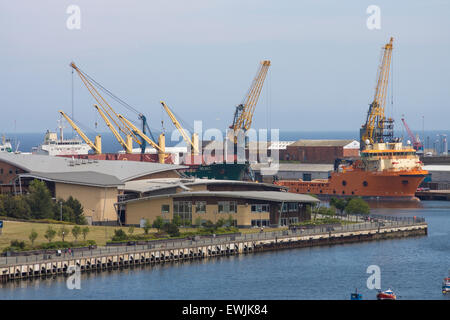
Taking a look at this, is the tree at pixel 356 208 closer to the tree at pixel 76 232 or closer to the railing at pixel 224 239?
the railing at pixel 224 239

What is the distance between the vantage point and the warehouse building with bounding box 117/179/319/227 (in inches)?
3300

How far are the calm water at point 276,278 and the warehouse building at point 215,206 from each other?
24.2 feet

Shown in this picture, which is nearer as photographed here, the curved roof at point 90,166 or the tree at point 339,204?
the curved roof at point 90,166

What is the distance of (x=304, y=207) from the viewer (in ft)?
290

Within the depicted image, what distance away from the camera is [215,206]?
84062 millimetres

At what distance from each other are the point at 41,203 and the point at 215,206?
15210 mm

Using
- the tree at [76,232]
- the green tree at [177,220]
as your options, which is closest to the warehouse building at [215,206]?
the green tree at [177,220]

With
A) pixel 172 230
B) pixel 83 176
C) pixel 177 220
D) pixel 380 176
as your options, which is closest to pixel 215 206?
pixel 177 220

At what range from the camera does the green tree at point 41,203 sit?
282 feet

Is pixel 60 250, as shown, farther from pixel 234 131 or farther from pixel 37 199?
pixel 234 131

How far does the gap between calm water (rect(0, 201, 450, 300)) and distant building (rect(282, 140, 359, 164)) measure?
80.0m

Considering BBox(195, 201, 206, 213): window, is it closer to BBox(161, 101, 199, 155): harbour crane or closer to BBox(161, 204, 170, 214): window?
BBox(161, 204, 170, 214): window

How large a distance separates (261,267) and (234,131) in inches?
3208

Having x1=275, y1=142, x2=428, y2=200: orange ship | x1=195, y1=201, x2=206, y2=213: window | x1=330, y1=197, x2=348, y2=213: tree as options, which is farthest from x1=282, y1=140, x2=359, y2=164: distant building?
x1=195, y1=201, x2=206, y2=213: window
